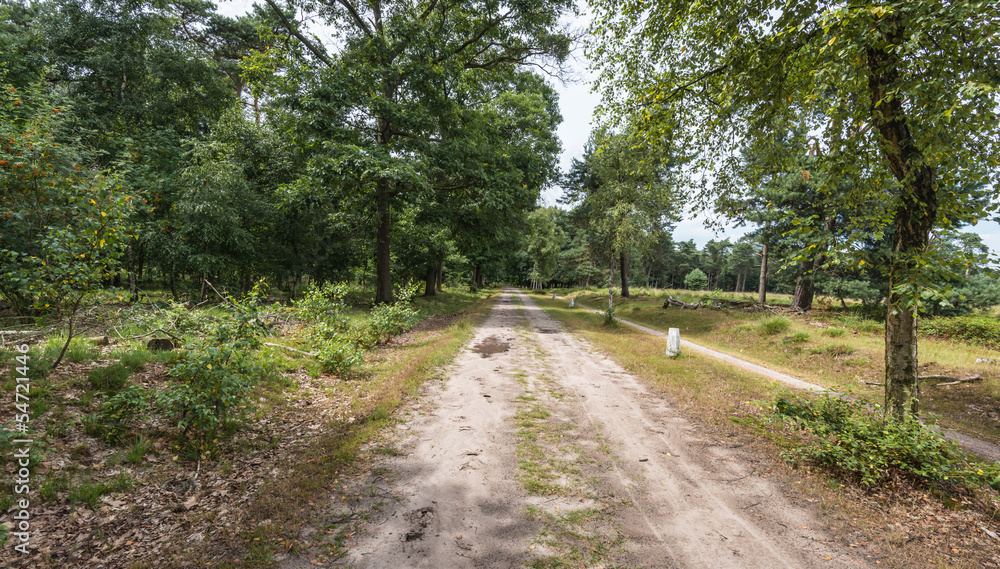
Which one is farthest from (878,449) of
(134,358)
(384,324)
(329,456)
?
(384,324)

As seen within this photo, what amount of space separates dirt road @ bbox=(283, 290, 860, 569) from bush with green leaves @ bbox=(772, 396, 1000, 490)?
840 millimetres

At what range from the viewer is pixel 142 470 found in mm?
3723

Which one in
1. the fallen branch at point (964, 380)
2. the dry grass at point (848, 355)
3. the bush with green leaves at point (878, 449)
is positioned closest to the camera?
the bush with green leaves at point (878, 449)

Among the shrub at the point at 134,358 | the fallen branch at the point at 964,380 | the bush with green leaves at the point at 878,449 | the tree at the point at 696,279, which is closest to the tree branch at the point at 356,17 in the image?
the shrub at the point at 134,358

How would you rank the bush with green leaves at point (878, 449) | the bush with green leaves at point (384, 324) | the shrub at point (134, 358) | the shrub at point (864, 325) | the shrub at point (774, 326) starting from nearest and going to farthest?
the bush with green leaves at point (878, 449) → the shrub at point (134, 358) → the bush with green leaves at point (384, 324) → the shrub at point (864, 325) → the shrub at point (774, 326)

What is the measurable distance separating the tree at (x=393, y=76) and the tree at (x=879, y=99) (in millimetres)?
9147

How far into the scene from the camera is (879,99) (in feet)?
12.0

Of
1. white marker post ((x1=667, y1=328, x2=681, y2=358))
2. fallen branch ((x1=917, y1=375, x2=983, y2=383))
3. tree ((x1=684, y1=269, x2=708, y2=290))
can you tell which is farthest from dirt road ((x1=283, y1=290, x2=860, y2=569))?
tree ((x1=684, y1=269, x2=708, y2=290))

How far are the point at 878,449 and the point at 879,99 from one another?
3849 millimetres

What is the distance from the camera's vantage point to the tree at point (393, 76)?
41.4ft

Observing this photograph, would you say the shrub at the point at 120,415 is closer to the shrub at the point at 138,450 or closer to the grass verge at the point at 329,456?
the shrub at the point at 138,450

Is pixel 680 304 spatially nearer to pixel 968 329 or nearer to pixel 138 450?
pixel 968 329

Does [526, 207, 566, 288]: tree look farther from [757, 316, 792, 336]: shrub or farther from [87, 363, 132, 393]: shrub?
[87, 363, 132, 393]: shrub

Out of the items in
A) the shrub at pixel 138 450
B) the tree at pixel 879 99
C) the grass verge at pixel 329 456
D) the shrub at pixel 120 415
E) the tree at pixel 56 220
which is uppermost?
the tree at pixel 879 99
